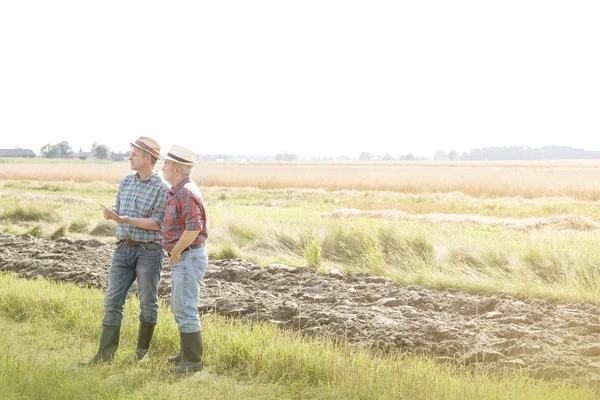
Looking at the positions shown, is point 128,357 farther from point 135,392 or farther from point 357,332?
point 357,332

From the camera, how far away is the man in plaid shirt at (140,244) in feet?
19.3

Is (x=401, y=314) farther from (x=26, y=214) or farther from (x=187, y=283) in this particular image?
(x=26, y=214)

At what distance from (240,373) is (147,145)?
205 centimetres

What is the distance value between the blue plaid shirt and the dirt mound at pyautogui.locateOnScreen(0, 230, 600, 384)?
189 centimetres

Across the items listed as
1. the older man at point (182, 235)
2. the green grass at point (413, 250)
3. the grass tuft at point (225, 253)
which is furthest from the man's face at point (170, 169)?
the grass tuft at point (225, 253)

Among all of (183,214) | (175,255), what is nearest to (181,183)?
(183,214)

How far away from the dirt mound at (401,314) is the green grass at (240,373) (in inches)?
14.5

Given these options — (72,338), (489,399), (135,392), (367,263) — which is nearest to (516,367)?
(489,399)

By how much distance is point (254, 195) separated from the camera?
103ft

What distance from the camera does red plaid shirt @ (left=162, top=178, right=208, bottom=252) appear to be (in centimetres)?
550

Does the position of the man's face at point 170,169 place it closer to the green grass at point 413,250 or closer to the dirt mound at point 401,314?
the dirt mound at point 401,314

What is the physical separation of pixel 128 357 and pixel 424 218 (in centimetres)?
1295

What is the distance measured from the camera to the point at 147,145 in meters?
5.88

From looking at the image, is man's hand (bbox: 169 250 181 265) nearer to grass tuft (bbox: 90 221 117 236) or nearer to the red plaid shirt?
the red plaid shirt
